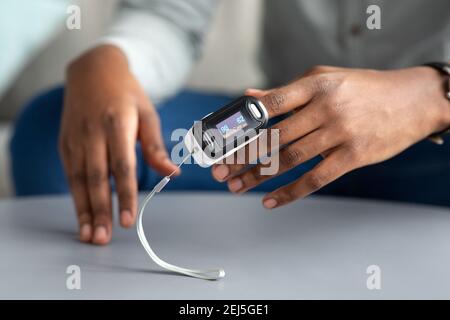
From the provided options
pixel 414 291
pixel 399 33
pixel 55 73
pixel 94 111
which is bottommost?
pixel 414 291

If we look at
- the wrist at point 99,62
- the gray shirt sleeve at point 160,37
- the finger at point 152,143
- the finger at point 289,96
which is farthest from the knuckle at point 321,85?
the gray shirt sleeve at point 160,37

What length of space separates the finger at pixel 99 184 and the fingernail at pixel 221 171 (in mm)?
161

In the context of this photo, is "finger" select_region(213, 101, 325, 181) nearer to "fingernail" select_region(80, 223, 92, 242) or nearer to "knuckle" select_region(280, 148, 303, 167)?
"knuckle" select_region(280, 148, 303, 167)

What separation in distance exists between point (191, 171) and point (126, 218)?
327 millimetres

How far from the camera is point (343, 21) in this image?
1062 millimetres

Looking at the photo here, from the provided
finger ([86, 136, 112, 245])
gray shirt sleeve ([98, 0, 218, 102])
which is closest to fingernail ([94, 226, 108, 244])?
finger ([86, 136, 112, 245])

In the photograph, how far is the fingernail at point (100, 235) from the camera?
0.67m

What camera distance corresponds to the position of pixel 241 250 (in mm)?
647

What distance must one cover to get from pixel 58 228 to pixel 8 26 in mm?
810

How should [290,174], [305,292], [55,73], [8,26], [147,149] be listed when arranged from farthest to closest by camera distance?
1. [55,73]
2. [8,26]
3. [290,174]
4. [147,149]
5. [305,292]

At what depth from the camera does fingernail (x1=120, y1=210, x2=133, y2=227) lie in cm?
68

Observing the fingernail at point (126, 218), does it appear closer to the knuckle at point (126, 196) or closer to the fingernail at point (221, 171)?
the knuckle at point (126, 196)

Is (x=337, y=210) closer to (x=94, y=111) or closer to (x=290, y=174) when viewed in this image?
(x=290, y=174)

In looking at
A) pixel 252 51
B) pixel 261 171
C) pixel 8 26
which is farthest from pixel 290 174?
pixel 8 26
